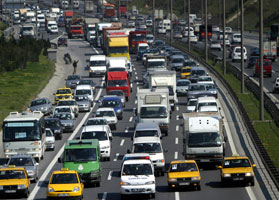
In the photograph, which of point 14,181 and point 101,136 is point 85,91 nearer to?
point 101,136

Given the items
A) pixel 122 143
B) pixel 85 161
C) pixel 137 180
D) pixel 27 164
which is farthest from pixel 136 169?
pixel 122 143

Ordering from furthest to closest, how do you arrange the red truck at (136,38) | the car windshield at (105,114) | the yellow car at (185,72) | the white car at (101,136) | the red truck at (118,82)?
the red truck at (136,38) < the yellow car at (185,72) < the red truck at (118,82) < the car windshield at (105,114) < the white car at (101,136)

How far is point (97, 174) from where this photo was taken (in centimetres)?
4147

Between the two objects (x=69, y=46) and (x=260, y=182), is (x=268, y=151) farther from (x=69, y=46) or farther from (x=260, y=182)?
(x=69, y=46)

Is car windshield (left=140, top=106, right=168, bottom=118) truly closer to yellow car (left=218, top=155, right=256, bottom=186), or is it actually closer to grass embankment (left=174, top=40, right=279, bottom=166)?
grass embankment (left=174, top=40, right=279, bottom=166)

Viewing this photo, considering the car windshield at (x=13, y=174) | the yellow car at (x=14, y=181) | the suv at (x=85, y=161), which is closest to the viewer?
the yellow car at (x=14, y=181)

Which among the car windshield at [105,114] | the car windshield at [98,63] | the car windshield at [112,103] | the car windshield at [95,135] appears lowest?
the car windshield at [95,135]

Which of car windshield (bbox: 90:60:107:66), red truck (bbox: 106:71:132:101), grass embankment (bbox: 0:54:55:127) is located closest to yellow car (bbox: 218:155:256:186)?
grass embankment (bbox: 0:54:55:127)

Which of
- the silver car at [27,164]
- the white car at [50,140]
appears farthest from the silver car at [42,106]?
the silver car at [27,164]

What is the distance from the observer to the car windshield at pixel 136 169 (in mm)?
38375

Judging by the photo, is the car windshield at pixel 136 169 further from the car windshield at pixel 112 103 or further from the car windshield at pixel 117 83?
the car windshield at pixel 117 83

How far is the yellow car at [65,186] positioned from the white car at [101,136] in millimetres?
11179

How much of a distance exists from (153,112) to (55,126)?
22.9ft

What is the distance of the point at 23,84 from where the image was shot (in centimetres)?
9344
